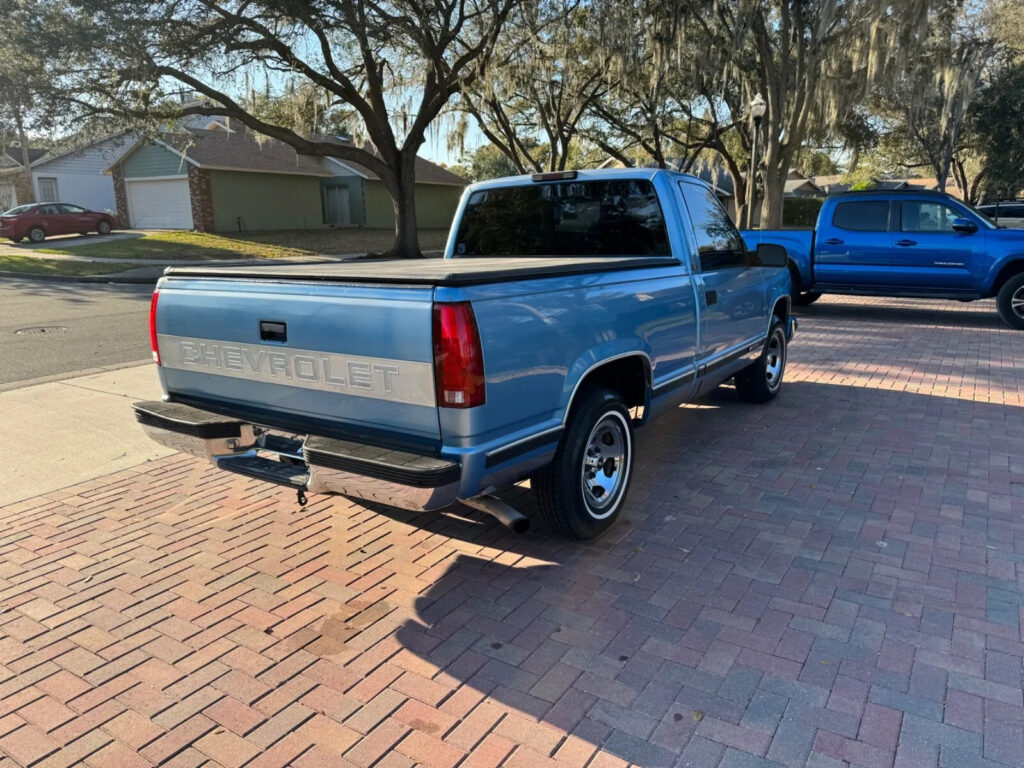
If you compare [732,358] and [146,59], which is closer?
[732,358]

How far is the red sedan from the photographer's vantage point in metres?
27.9

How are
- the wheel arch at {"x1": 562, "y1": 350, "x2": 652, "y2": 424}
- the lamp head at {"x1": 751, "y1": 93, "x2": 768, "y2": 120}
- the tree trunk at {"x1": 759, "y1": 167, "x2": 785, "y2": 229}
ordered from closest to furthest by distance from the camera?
the wheel arch at {"x1": 562, "y1": 350, "x2": 652, "y2": 424} < the lamp head at {"x1": 751, "y1": 93, "x2": 768, "y2": 120} < the tree trunk at {"x1": 759, "y1": 167, "x2": 785, "y2": 229}

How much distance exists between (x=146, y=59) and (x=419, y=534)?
17.4 metres

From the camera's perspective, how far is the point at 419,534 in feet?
14.0

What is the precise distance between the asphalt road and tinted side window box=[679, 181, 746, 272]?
6.93m

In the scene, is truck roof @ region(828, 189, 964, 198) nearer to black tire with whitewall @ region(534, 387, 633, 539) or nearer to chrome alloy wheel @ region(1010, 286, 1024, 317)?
chrome alloy wheel @ region(1010, 286, 1024, 317)

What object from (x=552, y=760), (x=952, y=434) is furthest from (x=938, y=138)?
(x=552, y=760)

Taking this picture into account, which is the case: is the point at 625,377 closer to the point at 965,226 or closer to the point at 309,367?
the point at 309,367

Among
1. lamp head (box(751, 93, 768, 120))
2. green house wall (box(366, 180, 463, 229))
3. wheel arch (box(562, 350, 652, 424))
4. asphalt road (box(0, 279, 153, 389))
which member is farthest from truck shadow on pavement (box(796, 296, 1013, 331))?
green house wall (box(366, 180, 463, 229))

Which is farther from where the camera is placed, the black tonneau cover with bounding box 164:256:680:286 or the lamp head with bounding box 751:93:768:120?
the lamp head with bounding box 751:93:768:120

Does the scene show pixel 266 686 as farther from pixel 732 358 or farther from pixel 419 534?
pixel 732 358

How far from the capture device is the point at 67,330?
11000 mm

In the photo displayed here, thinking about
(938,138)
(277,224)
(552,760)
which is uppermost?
(938,138)

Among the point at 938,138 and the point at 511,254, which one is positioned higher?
the point at 938,138
